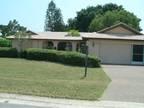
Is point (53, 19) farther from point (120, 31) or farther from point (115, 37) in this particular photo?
point (115, 37)

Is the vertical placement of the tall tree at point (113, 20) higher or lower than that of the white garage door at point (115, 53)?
higher

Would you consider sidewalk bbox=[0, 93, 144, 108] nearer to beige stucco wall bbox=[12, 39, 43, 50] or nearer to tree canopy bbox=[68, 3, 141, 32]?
beige stucco wall bbox=[12, 39, 43, 50]

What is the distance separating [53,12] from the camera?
100750 millimetres

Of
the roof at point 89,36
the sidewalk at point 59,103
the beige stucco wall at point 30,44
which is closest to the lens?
the sidewalk at point 59,103

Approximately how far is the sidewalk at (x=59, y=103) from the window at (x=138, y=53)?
2627 cm

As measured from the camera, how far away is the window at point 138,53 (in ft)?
126

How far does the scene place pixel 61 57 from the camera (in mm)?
32531

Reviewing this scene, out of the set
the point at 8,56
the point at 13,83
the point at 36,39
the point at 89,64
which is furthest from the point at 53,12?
the point at 13,83

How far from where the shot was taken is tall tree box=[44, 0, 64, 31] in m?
98.6

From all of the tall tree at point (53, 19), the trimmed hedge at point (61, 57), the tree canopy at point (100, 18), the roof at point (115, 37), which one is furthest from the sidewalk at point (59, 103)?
the tall tree at point (53, 19)

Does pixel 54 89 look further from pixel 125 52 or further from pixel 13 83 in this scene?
pixel 125 52

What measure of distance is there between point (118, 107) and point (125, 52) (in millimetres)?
26932

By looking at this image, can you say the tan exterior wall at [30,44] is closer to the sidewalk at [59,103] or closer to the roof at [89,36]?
the roof at [89,36]

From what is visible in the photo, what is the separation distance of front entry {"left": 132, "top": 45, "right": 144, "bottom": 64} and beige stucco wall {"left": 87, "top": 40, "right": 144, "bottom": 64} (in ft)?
1.45
